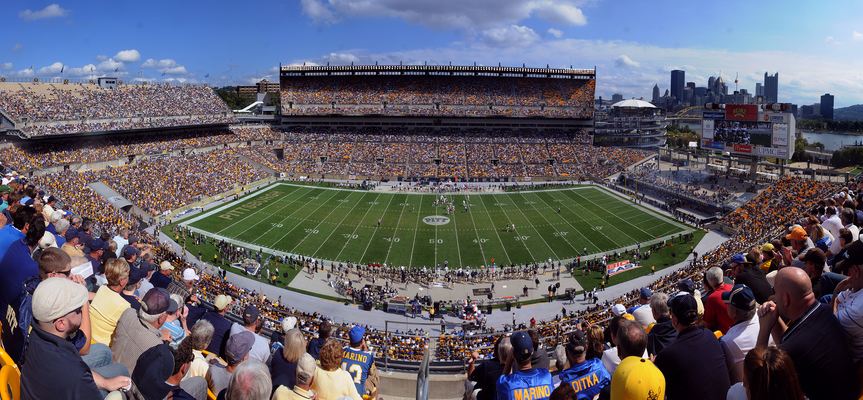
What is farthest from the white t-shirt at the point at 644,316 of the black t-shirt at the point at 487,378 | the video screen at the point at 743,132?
the video screen at the point at 743,132

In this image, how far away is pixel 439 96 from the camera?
7519 cm

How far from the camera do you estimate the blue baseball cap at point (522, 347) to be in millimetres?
4592

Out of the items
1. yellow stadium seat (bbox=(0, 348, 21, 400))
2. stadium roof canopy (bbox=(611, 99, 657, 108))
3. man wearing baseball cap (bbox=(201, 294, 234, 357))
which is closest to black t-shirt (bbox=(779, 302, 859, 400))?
yellow stadium seat (bbox=(0, 348, 21, 400))

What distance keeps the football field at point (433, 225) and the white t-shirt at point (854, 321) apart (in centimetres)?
2614

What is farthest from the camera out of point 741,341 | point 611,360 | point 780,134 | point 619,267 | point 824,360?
point 780,134

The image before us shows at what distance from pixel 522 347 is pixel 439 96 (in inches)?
2854

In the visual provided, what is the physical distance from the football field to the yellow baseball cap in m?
26.0

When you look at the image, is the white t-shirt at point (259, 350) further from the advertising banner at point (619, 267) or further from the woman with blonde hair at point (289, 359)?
the advertising banner at point (619, 267)

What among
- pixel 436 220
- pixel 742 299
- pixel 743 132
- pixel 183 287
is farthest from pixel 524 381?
pixel 743 132

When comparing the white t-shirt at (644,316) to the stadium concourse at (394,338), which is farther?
the white t-shirt at (644,316)

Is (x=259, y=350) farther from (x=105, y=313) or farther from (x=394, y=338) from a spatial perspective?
(x=394, y=338)

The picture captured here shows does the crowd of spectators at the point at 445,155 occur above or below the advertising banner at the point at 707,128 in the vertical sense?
below

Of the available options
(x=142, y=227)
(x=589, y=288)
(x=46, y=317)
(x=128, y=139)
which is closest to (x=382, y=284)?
(x=589, y=288)

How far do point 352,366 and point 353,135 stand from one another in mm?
64808
